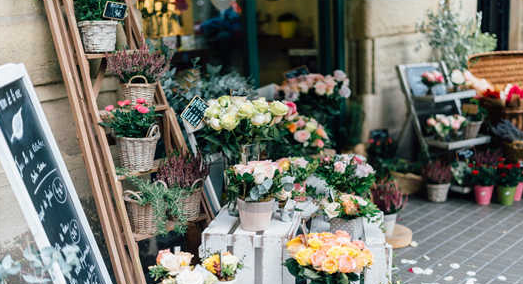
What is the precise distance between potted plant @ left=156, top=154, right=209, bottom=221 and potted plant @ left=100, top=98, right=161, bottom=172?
0.13m

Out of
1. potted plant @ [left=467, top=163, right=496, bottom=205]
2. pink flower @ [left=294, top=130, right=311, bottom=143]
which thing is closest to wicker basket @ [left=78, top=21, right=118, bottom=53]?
pink flower @ [left=294, top=130, right=311, bottom=143]

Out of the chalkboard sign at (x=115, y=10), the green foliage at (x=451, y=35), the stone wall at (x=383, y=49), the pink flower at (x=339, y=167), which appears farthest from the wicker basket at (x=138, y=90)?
the green foliage at (x=451, y=35)

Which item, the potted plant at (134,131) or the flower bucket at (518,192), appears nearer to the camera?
the potted plant at (134,131)

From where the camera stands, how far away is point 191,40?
17.1 ft

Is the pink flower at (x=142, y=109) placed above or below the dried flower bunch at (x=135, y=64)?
below

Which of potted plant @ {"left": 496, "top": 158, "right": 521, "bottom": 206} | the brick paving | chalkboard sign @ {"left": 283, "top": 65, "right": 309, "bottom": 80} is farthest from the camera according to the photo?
potted plant @ {"left": 496, "top": 158, "right": 521, "bottom": 206}

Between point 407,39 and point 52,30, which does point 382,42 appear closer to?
point 407,39

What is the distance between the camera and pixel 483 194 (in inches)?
212

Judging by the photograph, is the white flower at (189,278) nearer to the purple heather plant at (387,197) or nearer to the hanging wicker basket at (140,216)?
the hanging wicker basket at (140,216)

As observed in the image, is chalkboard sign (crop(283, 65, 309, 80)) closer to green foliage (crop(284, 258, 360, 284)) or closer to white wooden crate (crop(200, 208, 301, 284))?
white wooden crate (crop(200, 208, 301, 284))

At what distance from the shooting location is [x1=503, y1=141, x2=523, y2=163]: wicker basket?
5.54 metres

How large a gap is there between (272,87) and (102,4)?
5.97 ft

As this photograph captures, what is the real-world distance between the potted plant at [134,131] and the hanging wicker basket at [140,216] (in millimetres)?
178

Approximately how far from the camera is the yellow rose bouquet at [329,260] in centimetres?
247
